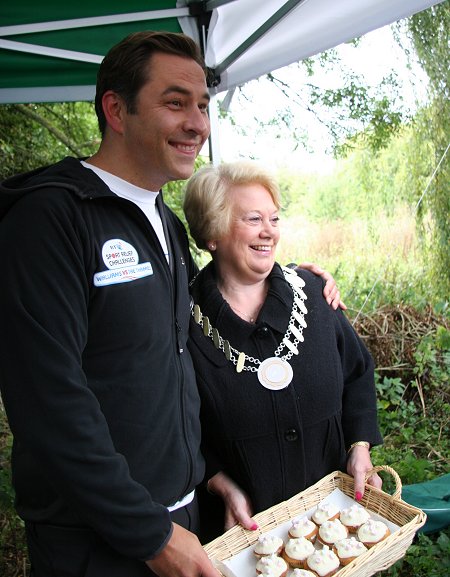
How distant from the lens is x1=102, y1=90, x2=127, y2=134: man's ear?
1534mm

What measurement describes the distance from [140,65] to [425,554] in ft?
9.17

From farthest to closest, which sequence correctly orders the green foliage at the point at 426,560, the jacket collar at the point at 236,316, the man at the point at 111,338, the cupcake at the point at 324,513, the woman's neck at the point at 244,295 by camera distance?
the green foliage at the point at 426,560, the woman's neck at the point at 244,295, the jacket collar at the point at 236,316, the cupcake at the point at 324,513, the man at the point at 111,338

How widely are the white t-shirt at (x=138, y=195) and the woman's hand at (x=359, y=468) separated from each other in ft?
3.15

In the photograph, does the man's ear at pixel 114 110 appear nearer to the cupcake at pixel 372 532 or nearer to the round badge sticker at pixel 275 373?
the round badge sticker at pixel 275 373

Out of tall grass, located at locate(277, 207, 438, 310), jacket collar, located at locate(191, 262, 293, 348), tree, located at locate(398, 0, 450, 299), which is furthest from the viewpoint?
tall grass, located at locate(277, 207, 438, 310)

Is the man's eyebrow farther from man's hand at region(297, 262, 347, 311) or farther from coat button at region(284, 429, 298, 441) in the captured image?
coat button at region(284, 429, 298, 441)

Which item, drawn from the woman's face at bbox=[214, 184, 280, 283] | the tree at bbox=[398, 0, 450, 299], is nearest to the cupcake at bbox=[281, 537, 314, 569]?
the woman's face at bbox=[214, 184, 280, 283]

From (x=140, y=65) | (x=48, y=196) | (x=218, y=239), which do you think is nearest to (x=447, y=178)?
(x=218, y=239)

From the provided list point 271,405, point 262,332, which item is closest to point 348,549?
point 271,405

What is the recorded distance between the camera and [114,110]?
1.54 meters

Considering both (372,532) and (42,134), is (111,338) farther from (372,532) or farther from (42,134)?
(42,134)

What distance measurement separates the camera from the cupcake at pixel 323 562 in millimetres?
1546

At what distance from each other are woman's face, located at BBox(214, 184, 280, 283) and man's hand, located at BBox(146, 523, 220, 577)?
893 millimetres

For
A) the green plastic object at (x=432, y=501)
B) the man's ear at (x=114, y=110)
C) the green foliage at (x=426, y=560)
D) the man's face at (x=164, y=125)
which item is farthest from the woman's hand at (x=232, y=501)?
the green plastic object at (x=432, y=501)
